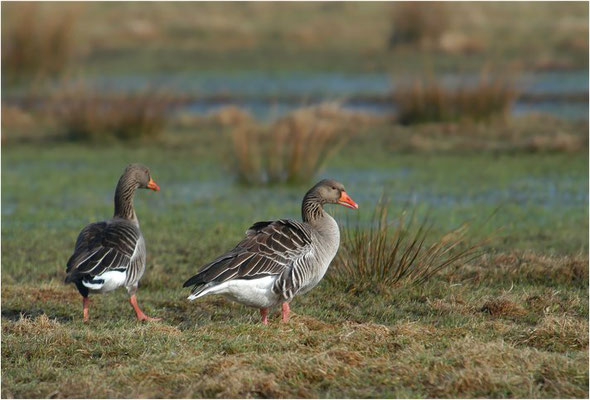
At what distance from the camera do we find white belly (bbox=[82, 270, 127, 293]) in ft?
27.6

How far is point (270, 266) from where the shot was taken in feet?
26.8

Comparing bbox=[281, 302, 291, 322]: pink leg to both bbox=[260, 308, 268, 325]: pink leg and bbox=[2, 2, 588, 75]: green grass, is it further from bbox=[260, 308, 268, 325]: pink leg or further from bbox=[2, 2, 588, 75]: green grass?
bbox=[2, 2, 588, 75]: green grass

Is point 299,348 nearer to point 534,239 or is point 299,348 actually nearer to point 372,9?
point 534,239

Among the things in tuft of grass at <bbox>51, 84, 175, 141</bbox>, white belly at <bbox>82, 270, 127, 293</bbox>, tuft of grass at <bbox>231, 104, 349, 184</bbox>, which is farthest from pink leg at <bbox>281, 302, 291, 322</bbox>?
tuft of grass at <bbox>51, 84, 175, 141</bbox>

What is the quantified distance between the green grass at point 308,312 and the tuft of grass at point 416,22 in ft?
67.9

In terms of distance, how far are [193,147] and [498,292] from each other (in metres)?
12.5

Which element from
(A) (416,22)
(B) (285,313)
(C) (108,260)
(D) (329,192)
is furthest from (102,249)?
(A) (416,22)

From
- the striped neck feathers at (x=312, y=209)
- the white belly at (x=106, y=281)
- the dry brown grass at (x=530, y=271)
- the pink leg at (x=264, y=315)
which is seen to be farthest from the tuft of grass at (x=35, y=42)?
the pink leg at (x=264, y=315)

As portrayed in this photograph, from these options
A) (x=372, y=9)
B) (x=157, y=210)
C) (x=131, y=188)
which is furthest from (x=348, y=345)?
(x=372, y=9)

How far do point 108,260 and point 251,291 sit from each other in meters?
1.32

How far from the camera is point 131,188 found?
9.98m

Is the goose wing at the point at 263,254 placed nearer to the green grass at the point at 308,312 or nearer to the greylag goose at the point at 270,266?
the greylag goose at the point at 270,266

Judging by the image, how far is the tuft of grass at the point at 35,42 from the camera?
2703 cm

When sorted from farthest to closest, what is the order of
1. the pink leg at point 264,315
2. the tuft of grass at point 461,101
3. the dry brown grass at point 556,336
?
the tuft of grass at point 461,101 < the pink leg at point 264,315 < the dry brown grass at point 556,336
